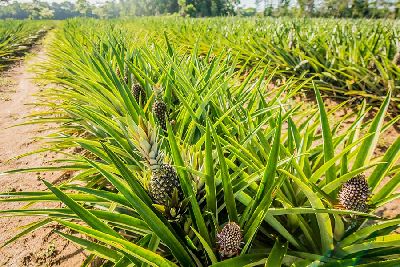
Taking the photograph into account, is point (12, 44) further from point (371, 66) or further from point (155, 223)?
point (155, 223)

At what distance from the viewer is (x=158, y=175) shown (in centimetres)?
95

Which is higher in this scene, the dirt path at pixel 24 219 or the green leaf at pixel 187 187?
the green leaf at pixel 187 187

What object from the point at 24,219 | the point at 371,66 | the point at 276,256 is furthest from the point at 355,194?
the point at 371,66

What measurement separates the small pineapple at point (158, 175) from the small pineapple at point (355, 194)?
1.75ft

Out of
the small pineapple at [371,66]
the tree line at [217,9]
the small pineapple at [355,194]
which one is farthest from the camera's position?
the tree line at [217,9]

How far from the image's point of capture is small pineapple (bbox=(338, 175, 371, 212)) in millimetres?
855

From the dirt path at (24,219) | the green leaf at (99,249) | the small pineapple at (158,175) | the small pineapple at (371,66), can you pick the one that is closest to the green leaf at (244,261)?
the small pineapple at (158,175)

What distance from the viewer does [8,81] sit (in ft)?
21.3

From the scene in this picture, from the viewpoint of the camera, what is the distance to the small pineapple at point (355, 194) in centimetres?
85

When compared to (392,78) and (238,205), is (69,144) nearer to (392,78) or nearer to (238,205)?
(238,205)

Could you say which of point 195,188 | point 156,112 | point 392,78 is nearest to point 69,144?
point 156,112

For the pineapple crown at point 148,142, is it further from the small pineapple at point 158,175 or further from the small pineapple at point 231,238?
the small pineapple at point 231,238

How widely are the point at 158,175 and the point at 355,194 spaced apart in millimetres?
614

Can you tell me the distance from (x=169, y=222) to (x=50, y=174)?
1.87m
